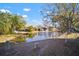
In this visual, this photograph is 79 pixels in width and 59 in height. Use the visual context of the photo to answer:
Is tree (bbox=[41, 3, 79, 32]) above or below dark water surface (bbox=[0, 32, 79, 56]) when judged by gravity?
above

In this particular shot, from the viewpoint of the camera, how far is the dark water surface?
7.96ft

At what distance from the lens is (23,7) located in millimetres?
2424

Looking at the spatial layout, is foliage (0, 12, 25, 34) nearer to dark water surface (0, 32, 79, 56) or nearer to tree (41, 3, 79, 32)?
dark water surface (0, 32, 79, 56)

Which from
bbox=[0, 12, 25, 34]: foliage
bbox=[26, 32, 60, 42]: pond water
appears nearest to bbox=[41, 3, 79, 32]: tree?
bbox=[26, 32, 60, 42]: pond water

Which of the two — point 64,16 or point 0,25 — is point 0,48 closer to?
point 0,25

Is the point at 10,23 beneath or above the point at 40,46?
above

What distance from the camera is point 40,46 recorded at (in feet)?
8.05

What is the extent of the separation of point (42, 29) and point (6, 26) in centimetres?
33

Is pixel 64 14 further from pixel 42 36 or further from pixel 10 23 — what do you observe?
pixel 10 23

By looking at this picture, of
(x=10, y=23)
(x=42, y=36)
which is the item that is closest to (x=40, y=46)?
(x=42, y=36)

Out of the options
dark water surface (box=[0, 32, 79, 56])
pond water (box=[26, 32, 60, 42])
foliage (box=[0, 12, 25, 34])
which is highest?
foliage (box=[0, 12, 25, 34])

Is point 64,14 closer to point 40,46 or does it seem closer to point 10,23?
point 40,46

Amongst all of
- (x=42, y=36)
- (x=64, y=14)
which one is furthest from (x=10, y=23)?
(x=64, y=14)

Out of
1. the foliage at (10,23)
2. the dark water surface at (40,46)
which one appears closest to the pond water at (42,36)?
the dark water surface at (40,46)
